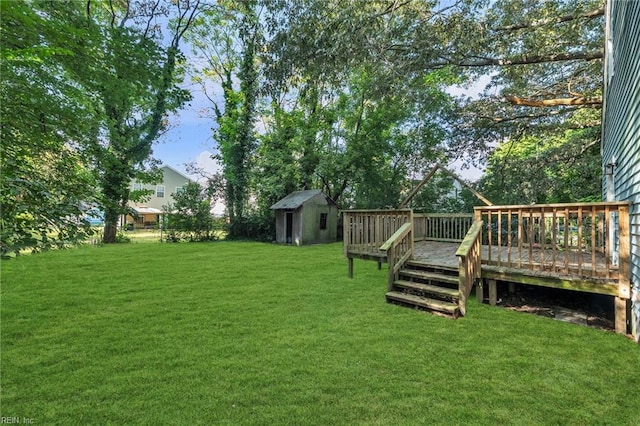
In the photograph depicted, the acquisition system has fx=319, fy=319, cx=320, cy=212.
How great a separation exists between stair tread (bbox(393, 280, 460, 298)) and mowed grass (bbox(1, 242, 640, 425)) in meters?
0.39

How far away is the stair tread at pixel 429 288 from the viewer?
4.84 m

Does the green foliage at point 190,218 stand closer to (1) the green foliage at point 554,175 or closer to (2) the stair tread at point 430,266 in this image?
(2) the stair tread at point 430,266

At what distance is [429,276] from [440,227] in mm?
4974

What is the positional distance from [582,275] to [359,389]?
11.6 ft

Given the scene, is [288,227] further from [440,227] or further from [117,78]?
[117,78]

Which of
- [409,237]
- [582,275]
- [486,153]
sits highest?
[486,153]

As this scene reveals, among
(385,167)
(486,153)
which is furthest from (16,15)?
(385,167)

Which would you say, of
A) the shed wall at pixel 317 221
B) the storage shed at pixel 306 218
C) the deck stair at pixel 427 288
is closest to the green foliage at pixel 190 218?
the storage shed at pixel 306 218

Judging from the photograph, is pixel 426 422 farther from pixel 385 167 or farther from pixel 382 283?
pixel 385 167

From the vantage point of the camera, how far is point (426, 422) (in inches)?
92.0

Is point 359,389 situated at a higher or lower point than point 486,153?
lower

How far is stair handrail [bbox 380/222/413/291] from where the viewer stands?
569 cm

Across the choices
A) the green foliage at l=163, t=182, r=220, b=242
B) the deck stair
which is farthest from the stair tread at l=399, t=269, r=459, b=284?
→ the green foliage at l=163, t=182, r=220, b=242

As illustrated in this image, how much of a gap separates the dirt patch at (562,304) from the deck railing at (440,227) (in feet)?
10.6
